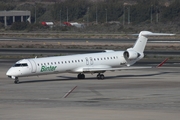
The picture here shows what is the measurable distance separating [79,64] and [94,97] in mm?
11328

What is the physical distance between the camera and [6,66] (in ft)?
199

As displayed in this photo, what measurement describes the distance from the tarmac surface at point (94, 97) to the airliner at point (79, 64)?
0.93 metres

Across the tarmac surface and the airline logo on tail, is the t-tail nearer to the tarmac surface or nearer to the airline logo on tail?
the tarmac surface

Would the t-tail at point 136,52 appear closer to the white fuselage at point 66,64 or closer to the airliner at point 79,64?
the airliner at point 79,64

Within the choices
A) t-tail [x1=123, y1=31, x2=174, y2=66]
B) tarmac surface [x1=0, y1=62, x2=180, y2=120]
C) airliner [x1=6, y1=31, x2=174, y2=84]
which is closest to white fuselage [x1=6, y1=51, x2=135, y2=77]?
airliner [x1=6, y1=31, x2=174, y2=84]

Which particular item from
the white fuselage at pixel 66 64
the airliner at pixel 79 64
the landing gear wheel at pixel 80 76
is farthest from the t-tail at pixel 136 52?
the landing gear wheel at pixel 80 76

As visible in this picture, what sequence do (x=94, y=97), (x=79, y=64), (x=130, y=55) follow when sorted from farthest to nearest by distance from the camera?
(x=130, y=55), (x=79, y=64), (x=94, y=97)

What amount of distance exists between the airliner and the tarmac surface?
0.93 m

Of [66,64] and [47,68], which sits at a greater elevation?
[66,64]

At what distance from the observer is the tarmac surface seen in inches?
1164

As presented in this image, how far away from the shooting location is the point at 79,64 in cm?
4828

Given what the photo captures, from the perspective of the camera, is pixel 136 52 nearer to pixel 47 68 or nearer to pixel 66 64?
pixel 66 64

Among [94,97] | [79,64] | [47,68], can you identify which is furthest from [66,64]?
[94,97]

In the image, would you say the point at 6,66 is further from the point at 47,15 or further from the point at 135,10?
the point at 47,15
